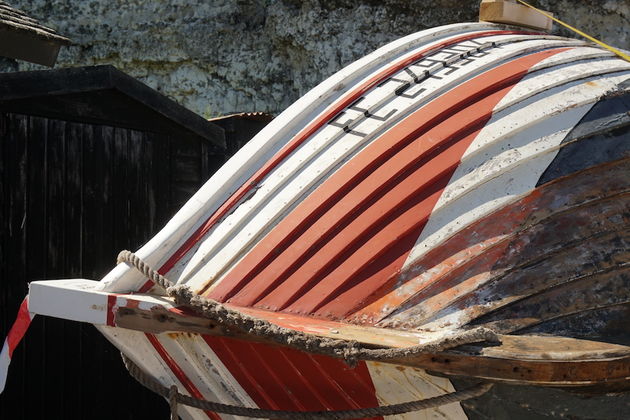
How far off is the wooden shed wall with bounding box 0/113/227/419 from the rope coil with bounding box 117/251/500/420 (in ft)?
5.86

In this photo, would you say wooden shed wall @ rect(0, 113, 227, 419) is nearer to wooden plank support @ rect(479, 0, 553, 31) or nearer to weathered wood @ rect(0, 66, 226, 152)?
weathered wood @ rect(0, 66, 226, 152)

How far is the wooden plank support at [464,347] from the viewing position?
6.95 ft

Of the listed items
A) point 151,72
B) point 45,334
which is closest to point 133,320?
point 45,334

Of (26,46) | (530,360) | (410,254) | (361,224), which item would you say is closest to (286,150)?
(361,224)

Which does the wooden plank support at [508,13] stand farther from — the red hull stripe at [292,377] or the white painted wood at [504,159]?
the red hull stripe at [292,377]

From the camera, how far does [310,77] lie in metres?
9.38

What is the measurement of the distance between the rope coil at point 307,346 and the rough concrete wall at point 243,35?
6871mm

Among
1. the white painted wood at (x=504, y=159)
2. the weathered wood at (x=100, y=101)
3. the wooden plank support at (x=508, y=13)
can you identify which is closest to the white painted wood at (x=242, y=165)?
the wooden plank support at (x=508, y=13)

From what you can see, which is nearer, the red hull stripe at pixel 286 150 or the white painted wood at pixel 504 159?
the white painted wood at pixel 504 159

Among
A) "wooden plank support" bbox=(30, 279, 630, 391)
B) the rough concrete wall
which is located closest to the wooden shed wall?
"wooden plank support" bbox=(30, 279, 630, 391)

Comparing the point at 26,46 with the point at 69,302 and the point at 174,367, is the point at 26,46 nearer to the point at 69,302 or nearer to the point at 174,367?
the point at 69,302

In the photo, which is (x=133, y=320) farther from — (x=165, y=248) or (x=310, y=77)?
(x=310, y=77)

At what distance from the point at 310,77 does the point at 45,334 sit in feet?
18.9

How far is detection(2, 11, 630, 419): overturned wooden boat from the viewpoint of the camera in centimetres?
230
